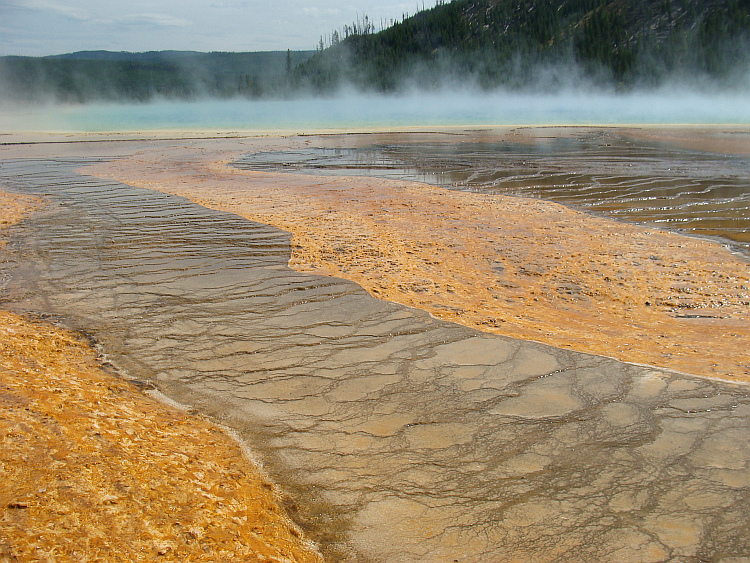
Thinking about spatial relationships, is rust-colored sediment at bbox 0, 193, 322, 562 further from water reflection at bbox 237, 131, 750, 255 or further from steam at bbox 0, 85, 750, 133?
steam at bbox 0, 85, 750, 133

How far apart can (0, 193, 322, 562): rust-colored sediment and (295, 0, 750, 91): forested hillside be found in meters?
87.2

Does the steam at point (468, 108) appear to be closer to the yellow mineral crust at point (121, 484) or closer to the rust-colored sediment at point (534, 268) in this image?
the rust-colored sediment at point (534, 268)

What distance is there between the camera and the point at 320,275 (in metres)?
6.93

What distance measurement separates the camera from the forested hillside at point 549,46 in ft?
254

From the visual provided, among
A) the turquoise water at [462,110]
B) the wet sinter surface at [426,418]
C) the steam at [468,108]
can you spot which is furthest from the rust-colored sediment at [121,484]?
the steam at [468,108]

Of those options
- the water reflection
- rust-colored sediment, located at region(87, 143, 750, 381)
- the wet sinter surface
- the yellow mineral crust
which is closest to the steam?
the water reflection

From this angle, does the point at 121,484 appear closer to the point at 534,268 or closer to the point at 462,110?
the point at 534,268

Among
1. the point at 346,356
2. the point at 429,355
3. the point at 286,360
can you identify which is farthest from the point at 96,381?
the point at 429,355

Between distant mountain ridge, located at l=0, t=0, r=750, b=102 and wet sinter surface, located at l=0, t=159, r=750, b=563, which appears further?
distant mountain ridge, located at l=0, t=0, r=750, b=102

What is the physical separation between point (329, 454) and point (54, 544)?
1550mm

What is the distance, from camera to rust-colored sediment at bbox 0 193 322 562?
2572 millimetres

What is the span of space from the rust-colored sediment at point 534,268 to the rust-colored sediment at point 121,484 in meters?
2.94

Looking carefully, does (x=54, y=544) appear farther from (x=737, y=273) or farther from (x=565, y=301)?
(x=737, y=273)

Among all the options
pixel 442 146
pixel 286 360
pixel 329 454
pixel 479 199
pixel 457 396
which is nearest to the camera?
pixel 329 454
